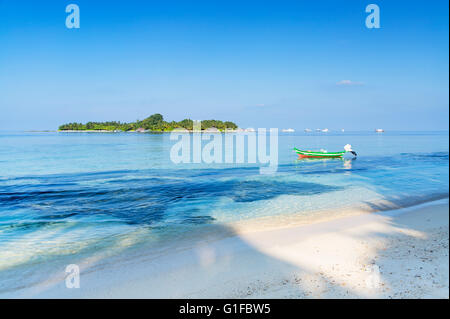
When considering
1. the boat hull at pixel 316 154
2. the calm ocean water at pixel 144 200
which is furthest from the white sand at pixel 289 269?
the boat hull at pixel 316 154

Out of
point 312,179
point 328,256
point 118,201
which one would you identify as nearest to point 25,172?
point 118,201

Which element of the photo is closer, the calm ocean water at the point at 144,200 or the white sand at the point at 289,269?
the white sand at the point at 289,269

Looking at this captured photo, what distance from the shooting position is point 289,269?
24.0 feet

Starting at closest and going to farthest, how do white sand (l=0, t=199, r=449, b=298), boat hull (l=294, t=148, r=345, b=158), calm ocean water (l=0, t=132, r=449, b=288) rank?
1. white sand (l=0, t=199, r=449, b=298)
2. calm ocean water (l=0, t=132, r=449, b=288)
3. boat hull (l=294, t=148, r=345, b=158)

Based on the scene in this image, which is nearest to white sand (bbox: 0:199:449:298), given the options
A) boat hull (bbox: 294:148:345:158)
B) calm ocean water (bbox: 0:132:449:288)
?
calm ocean water (bbox: 0:132:449:288)

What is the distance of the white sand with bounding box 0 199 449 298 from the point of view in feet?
19.8

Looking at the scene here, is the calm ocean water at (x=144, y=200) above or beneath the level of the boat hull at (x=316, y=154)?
beneath

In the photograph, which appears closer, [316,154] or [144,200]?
[144,200]

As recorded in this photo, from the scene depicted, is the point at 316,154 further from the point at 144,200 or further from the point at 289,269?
the point at 289,269

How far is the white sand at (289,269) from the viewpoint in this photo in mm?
6031

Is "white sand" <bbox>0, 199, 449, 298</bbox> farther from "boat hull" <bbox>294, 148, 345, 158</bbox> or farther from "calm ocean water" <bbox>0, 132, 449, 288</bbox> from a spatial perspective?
"boat hull" <bbox>294, 148, 345, 158</bbox>

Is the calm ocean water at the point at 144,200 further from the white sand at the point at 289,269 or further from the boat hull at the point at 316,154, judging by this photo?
the boat hull at the point at 316,154

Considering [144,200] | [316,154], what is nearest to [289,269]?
[144,200]
